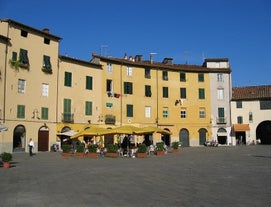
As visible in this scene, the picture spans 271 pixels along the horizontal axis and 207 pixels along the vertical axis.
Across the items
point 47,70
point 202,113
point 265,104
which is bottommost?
point 202,113

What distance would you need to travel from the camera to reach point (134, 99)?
48.2 meters

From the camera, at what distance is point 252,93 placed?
55531 mm

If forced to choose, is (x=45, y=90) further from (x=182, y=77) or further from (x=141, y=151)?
(x=182, y=77)

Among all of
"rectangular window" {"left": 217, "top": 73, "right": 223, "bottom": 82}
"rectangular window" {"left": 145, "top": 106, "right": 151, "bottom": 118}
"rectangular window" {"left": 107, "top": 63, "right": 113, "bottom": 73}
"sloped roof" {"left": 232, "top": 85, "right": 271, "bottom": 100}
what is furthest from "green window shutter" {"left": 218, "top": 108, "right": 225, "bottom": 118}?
"rectangular window" {"left": 107, "top": 63, "right": 113, "bottom": 73}

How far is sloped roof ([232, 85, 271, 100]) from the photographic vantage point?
54250 mm

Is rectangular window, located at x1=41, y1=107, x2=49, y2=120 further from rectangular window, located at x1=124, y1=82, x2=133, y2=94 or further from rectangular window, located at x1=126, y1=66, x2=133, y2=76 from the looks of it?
rectangular window, located at x1=126, y1=66, x2=133, y2=76

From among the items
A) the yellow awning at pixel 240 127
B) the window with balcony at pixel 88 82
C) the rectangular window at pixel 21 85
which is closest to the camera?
the rectangular window at pixel 21 85

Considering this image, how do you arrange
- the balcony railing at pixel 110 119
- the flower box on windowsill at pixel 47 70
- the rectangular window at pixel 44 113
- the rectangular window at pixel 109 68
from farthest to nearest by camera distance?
1. the rectangular window at pixel 109 68
2. the balcony railing at pixel 110 119
3. the flower box on windowsill at pixel 47 70
4. the rectangular window at pixel 44 113

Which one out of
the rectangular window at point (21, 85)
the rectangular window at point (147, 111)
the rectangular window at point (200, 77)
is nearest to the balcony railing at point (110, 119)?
the rectangular window at point (147, 111)

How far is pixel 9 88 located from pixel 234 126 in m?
33.8

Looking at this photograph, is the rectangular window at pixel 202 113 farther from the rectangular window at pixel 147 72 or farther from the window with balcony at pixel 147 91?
the rectangular window at pixel 147 72

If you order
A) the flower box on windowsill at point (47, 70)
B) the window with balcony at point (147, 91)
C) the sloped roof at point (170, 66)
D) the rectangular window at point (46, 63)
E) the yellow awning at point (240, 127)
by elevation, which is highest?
the sloped roof at point (170, 66)

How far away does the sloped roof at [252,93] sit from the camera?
178ft

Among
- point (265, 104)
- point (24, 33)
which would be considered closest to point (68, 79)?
point (24, 33)
